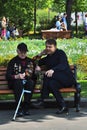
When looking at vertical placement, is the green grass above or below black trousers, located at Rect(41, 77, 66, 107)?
below

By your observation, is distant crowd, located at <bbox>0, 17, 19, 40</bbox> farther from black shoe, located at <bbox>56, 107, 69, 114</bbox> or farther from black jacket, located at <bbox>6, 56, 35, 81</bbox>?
black shoe, located at <bbox>56, 107, 69, 114</bbox>

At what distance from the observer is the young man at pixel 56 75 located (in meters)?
10.4

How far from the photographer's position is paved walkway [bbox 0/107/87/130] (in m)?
9.20

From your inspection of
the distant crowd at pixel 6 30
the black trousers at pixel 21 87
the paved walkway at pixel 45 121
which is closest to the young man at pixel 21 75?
the black trousers at pixel 21 87

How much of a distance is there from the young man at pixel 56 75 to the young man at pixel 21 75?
23 cm

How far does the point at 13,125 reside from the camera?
370 inches

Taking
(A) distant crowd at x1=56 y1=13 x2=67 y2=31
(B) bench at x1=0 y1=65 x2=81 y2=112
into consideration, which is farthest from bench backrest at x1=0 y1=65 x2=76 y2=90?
(A) distant crowd at x1=56 y1=13 x2=67 y2=31

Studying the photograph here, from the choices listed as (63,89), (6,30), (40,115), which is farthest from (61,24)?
(40,115)

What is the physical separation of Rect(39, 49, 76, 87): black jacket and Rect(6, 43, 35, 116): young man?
405 mm

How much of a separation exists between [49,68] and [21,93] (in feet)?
3.08

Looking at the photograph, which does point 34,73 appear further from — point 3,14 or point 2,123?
point 3,14

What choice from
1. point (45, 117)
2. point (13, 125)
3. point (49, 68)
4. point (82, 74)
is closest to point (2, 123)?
point (13, 125)

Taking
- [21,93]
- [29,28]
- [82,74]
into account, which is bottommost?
[29,28]

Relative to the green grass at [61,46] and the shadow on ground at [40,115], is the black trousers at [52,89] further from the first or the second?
the green grass at [61,46]
